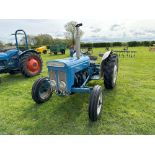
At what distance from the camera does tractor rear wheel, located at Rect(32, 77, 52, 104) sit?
424cm

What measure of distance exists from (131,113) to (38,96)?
218cm

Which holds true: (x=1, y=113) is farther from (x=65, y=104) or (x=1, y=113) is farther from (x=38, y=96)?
(x=65, y=104)

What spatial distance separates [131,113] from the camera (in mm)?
3789

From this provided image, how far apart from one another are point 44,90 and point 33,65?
3.45 metres

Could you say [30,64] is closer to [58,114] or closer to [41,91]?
[41,91]

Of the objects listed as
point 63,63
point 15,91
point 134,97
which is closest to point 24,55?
point 15,91

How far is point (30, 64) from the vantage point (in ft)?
24.9

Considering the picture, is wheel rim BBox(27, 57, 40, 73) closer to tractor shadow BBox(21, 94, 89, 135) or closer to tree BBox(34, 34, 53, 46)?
tractor shadow BBox(21, 94, 89, 135)

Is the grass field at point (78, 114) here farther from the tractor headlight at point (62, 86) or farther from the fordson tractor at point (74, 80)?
the tractor headlight at point (62, 86)

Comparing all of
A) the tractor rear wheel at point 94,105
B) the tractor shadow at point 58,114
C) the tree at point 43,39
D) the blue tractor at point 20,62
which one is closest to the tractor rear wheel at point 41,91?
the tractor shadow at point 58,114

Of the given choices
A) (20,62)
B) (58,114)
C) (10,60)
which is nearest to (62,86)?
(58,114)

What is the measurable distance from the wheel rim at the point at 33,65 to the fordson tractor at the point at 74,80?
334 cm

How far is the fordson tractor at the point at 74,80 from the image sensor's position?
3490 mm

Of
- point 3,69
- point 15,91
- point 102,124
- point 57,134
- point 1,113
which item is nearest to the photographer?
point 57,134
